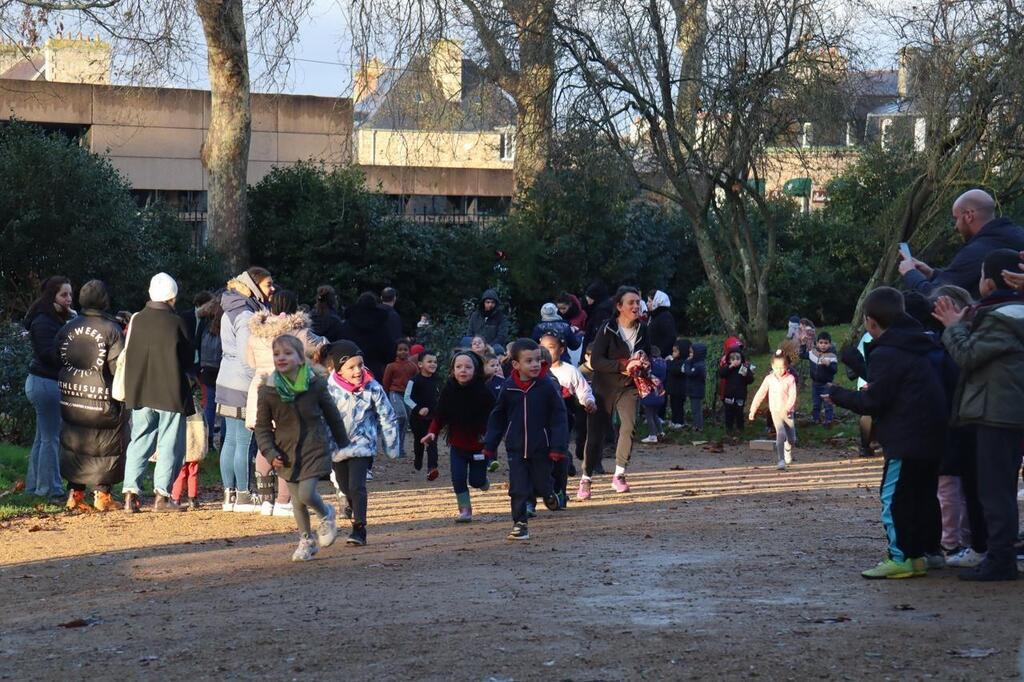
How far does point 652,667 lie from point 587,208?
86.0 ft

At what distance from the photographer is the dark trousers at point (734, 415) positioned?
19.7m

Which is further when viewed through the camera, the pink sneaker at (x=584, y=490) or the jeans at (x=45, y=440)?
the pink sneaker at (x=584, y=490)

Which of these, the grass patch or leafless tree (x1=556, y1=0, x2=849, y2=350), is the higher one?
leafless tree (x1=556, y1=0, x2=849, y2=350)

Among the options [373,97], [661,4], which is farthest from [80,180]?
[661,4]

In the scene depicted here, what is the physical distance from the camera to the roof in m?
18.0

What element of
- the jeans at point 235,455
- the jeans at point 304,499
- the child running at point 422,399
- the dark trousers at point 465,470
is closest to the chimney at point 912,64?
the child running at point 422,399

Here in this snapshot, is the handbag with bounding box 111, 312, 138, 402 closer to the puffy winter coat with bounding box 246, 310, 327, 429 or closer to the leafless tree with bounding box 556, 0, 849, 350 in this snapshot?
the puffy winter coat with bounding box 246, 310, 327, 429

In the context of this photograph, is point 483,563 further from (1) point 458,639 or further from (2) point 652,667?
(2) point 652,667

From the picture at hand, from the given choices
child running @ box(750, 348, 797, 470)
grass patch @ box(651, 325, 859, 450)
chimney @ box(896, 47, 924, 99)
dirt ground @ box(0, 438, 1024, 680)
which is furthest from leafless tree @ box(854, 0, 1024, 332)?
dirt ground @ box(0, 438, 1024, 680)

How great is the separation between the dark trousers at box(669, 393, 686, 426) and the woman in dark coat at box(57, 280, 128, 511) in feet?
31.5

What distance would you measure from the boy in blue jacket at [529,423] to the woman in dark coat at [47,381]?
159 inches

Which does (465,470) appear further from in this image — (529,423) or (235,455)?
(235,455)

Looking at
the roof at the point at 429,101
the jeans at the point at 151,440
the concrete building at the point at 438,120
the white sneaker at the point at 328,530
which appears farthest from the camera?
the concrete building at the point at 438,120

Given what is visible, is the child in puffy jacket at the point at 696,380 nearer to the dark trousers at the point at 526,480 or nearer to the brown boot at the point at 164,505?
the dark trousers at the point at 526,480
